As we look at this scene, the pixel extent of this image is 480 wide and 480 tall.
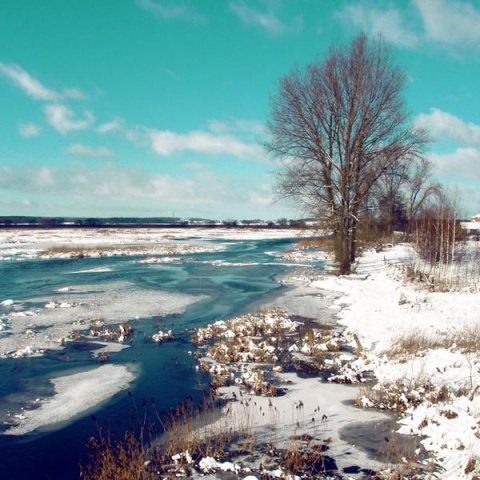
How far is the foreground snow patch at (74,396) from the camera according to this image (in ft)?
23.7

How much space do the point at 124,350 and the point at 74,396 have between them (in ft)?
9.82

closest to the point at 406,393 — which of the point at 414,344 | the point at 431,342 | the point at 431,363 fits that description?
the point at 431,363

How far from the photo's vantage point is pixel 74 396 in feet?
27.3

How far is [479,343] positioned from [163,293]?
13.8m

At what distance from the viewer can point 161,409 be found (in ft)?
25.3

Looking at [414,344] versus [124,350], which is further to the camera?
[124,350]

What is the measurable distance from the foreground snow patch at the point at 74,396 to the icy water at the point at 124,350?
0.62 feet

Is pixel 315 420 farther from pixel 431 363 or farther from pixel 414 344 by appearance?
pixel 414 344

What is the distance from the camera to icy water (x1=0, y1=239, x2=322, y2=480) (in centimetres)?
643

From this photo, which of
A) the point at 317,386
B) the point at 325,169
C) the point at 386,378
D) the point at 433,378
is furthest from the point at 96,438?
the point at 325,169

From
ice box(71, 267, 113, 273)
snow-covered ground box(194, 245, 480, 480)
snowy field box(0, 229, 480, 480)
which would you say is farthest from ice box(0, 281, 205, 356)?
ice box(71, 267, 113, 273)

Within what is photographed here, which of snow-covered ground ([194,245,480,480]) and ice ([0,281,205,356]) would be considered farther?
ice ([0,281,205,356])

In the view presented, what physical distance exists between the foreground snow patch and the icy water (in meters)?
→ 0.19

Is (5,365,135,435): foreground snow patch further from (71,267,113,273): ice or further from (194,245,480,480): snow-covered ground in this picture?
(71,267,113,273): ice
